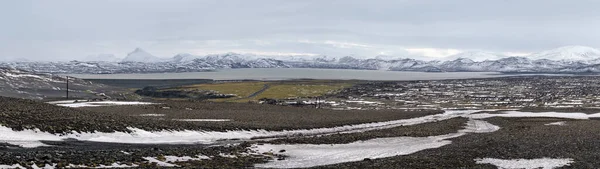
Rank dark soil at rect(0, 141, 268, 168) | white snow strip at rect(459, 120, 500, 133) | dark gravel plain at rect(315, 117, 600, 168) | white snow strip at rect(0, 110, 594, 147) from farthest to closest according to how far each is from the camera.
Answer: white snow strip at rect(459, 120, 500, 133), white snow strip at rect(0, 110, 594, 147), dark gravel plain at rect(315, 117, 600, 168), dark soil at rect(0, 141, 268, 168)

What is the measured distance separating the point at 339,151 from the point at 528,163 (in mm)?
8628

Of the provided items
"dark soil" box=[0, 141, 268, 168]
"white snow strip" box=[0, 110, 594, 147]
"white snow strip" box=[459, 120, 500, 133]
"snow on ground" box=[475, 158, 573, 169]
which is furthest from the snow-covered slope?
"snow on ground" box=[475, 158, 573, 169]

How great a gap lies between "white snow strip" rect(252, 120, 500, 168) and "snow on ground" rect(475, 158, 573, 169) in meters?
4.58

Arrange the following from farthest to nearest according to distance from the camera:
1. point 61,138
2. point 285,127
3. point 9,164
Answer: point 285,127
point 61,138
point 9,164

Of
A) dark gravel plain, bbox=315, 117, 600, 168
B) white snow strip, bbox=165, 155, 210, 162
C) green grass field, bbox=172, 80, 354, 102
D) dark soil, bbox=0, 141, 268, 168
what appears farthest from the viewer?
green grass field, bbox=172, 80, 354, 102

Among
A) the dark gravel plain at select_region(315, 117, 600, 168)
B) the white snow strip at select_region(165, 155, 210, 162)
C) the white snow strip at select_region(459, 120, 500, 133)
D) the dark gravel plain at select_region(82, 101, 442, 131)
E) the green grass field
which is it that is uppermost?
the white snow strip at select_region(165, 155, 210, 162)

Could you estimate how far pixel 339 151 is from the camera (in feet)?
82.5

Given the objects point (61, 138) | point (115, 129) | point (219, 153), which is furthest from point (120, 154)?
point (115, 129)

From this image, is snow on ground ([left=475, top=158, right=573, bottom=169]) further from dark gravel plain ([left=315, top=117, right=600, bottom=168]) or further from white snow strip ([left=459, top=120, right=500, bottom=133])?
white snow strip ([left=459, top=120, right=500, bottom=133])

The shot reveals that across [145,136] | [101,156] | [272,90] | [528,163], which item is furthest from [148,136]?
[272,90]

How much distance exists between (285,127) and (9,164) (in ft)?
85.0

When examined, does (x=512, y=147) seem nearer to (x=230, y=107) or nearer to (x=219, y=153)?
(x=219, y=153)

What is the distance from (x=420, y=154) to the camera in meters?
24.0

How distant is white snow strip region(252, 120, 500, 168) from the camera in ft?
68.4
